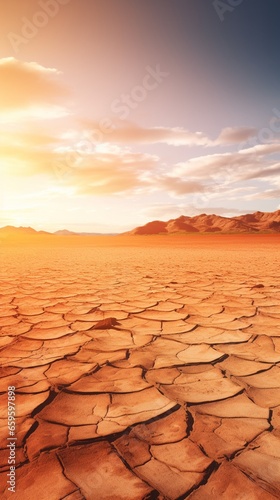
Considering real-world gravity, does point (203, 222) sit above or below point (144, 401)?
above

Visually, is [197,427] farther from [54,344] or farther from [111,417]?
[54,344]

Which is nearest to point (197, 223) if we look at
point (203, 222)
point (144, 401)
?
point (203, 222)

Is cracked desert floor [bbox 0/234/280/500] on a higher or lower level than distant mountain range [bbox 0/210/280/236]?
lower

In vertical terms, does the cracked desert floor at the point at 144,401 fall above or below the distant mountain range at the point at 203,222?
below

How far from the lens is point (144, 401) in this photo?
126 cm

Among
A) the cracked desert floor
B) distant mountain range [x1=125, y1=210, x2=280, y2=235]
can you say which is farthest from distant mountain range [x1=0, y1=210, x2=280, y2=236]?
the cracked desert floor

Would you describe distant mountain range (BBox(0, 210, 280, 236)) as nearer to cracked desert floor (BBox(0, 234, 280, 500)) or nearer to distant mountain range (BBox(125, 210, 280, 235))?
distant mountain range (BBox(125, 210, 280, 235))

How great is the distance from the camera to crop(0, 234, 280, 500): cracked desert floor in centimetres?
86

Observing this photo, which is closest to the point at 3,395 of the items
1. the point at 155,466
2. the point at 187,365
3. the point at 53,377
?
the point at 53,377

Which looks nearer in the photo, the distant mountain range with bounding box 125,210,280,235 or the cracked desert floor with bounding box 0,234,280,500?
the cracked desert floor with bounding box 0,234,280,500

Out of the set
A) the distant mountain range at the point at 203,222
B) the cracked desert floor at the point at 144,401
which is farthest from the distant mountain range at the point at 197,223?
the cracked desert floor at the point at 144,401

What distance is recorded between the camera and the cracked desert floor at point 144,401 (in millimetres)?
865

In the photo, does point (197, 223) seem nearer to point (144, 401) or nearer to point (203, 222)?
point (203, 222)

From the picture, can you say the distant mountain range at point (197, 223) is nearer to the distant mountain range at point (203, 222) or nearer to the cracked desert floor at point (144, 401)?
the distant mountain range at point (203, 222)
